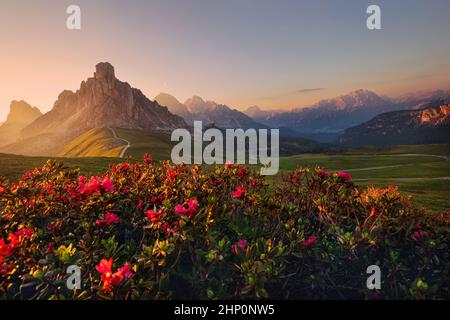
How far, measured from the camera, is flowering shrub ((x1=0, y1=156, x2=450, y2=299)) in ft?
10.5

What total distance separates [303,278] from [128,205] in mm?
3492

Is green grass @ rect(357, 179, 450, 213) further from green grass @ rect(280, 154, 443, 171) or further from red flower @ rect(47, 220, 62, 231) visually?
green grass @ rect(280, 154, 443, 171)

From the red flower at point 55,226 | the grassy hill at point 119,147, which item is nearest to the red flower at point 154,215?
A: the red flower at point 55,226

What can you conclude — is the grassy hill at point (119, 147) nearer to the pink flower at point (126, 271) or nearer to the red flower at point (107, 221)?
the red flower at point (107, 221)

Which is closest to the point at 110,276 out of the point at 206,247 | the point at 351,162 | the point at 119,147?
the point at 206,247

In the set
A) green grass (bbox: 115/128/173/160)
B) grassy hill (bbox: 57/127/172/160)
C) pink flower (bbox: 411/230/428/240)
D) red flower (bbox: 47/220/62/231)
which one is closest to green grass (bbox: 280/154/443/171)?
green grass (bbox: 115/128/173/160)

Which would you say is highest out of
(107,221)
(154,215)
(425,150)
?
(154,215)

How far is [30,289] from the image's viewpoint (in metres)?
3.52

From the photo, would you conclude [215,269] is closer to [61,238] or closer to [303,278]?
[303,278]

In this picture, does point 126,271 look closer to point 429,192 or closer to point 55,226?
point 55,226

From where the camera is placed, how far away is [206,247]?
3967 millimetres

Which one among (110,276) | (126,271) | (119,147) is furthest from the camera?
(119,147)
